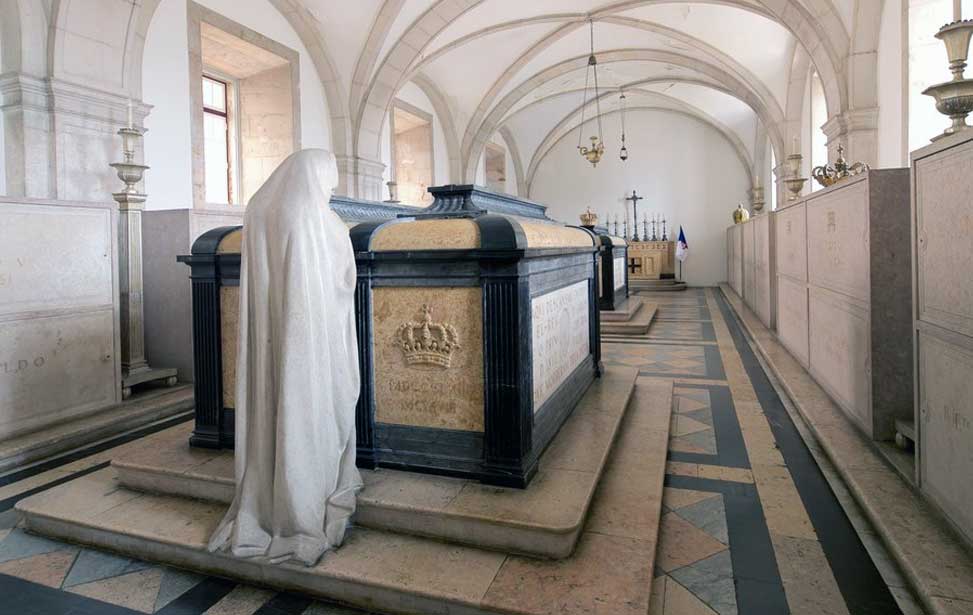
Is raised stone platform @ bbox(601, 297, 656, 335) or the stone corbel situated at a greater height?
the stone corbel

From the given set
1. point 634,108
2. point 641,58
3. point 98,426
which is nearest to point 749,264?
point 641,58

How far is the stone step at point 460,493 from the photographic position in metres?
2.02

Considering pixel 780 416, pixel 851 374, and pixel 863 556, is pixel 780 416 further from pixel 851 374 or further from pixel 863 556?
pixel 863 556

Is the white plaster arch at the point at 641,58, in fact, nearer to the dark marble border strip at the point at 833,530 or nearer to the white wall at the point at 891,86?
the white wall at the point at 891,86

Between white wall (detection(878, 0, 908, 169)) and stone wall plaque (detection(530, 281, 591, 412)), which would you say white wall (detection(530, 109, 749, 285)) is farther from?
stone wall plaque (detection(530, 281, 591, 412))

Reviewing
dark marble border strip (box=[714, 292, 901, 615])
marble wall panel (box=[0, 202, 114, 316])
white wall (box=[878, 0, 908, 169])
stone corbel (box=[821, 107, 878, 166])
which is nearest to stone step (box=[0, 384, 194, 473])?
marble wall panel (box=[0, 202, 114, 316])

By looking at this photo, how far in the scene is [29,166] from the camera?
5.34 metres

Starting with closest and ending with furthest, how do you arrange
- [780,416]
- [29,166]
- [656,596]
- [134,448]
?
[656,596]
[134,448]
[780,416]
[29,166]

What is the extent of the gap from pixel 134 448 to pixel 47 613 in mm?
1074

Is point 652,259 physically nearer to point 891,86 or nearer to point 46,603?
point 891,86

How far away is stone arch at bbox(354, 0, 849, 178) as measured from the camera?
7711mm

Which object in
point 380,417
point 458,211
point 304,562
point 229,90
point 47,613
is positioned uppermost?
point 229,90

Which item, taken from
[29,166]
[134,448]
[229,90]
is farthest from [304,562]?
[229,90]

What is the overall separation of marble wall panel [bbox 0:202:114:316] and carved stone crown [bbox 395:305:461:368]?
2.89m
